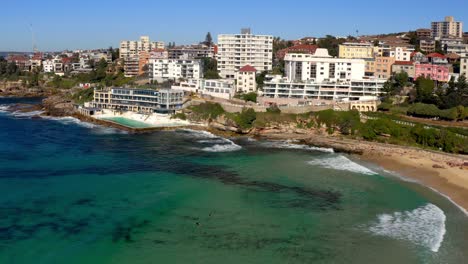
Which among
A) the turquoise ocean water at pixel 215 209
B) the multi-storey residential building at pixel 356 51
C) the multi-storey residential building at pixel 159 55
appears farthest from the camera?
the multi-storey residential building at pixel 159 55

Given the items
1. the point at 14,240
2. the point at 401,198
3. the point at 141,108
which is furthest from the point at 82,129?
the point at 401,198

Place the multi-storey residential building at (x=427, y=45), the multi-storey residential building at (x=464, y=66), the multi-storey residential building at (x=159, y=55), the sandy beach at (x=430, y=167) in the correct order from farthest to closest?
the multi-storey residential building at (x=159, y=55) → the multi-storey residential building at (x=427, y=45) → the multi-storey residential building at (x=464, y=66) → the sandy beach at (x=430, y=167)

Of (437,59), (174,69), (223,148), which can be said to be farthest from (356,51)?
(223,148)

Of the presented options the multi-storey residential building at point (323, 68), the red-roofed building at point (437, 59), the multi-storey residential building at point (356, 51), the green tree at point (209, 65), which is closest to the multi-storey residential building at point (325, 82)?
the multi-storey residential building at point (323, 68)

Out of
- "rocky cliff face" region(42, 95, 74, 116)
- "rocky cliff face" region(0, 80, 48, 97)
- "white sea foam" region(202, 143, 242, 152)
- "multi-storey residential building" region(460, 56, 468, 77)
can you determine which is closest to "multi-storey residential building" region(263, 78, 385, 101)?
"multi-storey residential building" region(460, 56, 468, 77)

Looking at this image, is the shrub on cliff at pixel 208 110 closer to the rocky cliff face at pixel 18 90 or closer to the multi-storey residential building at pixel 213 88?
the multi-storey residential building at pixel 213 88

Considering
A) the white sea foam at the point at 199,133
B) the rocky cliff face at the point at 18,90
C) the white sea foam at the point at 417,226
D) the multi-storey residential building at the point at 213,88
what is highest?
the multi-storey residential building at the point at 213,88

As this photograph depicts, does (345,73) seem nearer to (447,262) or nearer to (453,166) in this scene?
(453,166)
